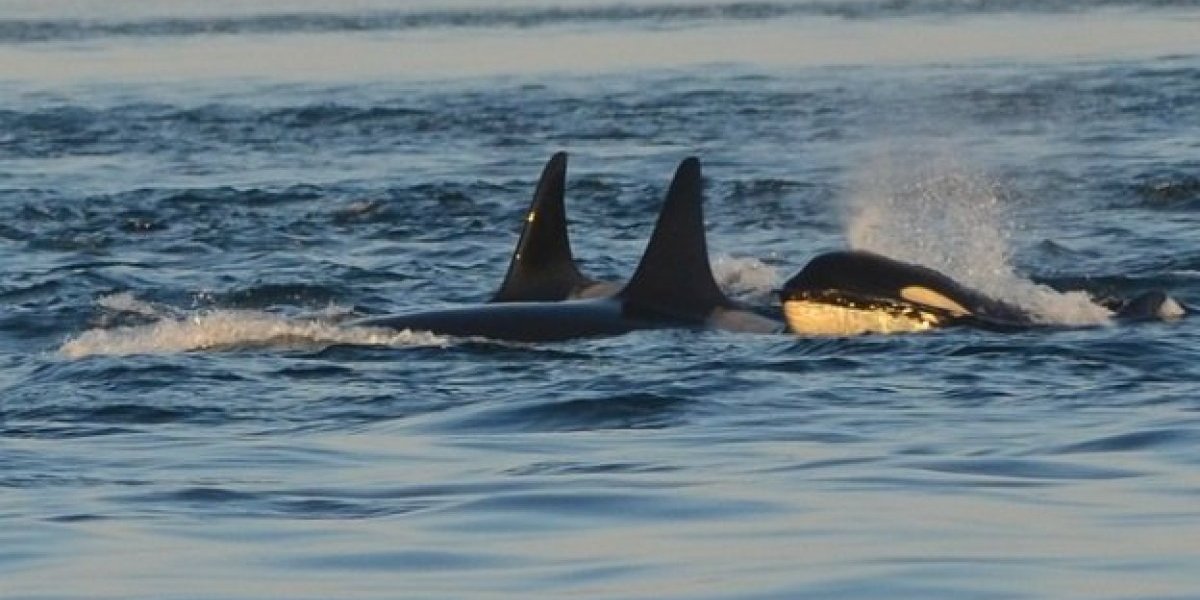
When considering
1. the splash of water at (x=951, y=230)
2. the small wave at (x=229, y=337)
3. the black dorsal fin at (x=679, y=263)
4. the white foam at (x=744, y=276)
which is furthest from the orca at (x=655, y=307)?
the white foam at (x=744, y=276)

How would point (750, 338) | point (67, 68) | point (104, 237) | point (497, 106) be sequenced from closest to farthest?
point (750, 338) < point (104, 237) < point (497, 106) < point (67, 68)

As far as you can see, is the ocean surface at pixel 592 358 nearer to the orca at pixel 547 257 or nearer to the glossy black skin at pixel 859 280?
the glossy black skin at pixel 859 280

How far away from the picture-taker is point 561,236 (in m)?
16.0

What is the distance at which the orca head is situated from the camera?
14.3 metres

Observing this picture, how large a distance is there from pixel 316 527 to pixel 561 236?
21.8ft

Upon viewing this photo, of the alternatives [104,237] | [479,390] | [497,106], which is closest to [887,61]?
[497,106]

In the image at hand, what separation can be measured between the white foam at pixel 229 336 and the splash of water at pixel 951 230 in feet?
9.87

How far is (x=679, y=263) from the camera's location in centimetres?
1505

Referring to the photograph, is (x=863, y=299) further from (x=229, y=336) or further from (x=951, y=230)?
(x=951, y=230)

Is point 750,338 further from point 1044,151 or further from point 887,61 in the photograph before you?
point 887,61

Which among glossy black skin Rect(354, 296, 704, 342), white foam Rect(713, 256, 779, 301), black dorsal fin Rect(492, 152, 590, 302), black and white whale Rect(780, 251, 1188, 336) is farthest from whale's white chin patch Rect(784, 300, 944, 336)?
white foam Rect(713, 256, 779, 301)

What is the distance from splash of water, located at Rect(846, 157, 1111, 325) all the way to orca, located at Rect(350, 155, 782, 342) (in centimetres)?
146

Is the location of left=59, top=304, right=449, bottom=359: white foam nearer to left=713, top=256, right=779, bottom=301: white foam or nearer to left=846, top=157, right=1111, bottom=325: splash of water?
left=846, top=157, right=1111, bottom=325: splash of water

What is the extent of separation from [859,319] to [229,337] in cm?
303
